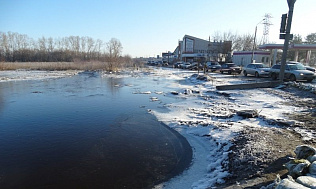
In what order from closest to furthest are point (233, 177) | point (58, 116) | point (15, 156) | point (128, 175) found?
point (233, 177), point (128, 175), point (15, 156), point (58, 116)

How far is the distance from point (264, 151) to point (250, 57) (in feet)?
150

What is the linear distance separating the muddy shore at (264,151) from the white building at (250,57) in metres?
35.9

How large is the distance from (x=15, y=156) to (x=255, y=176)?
234 inches

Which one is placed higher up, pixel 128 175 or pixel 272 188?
pixel 272 188

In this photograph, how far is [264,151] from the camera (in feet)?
15.6

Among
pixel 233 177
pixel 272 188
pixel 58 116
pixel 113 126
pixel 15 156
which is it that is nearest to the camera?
pixel 272 188

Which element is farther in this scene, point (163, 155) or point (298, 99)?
point (298, 99)

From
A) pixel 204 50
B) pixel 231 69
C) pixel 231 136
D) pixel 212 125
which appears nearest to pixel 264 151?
pixel 231 136

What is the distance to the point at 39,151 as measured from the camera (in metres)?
5.88

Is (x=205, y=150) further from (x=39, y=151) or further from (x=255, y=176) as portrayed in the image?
(x=39, y=151)

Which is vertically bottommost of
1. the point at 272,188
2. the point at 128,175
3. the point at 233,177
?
the point at 128,175

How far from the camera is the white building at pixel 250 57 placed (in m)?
43.5

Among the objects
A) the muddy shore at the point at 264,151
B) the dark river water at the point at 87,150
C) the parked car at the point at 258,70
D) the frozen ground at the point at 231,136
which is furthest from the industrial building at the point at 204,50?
the muddy shore at the point at 264,151

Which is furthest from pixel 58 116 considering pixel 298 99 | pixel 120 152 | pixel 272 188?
pixel 298 99
